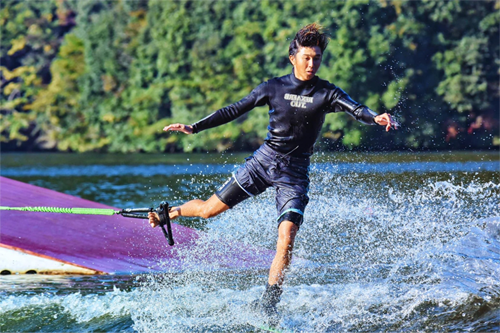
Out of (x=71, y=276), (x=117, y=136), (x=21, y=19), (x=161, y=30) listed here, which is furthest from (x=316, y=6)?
(x=71, y=276)

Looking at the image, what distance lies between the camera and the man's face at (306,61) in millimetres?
5184

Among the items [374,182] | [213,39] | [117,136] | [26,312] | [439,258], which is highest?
[213,39]

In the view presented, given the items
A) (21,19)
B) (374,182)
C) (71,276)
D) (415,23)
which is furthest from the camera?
(21,19)

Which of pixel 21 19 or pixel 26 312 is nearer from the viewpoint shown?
pixel 26 312

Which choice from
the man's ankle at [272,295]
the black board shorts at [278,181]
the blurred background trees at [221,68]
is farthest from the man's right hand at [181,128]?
the blurred background trees at [221,68]

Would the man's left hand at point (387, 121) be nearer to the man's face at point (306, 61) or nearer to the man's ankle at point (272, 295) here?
the man's face at point (306, 61)

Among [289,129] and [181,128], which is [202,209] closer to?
[181,128]

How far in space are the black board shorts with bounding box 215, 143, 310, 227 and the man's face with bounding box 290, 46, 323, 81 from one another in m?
0.61

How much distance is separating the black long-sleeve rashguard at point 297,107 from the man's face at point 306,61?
6 cm

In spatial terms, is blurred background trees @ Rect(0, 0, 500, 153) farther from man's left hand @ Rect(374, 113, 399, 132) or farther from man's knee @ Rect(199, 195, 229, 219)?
man's left hand @ Rect(374, 113, 399, 132)

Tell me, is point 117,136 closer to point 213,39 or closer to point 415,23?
point 213,39

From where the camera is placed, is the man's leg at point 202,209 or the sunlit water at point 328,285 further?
the man's leg at point 202,209

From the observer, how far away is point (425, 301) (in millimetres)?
5016

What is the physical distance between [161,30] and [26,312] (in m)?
36.0
